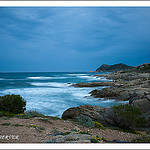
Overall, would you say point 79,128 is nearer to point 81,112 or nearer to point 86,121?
point 86,121

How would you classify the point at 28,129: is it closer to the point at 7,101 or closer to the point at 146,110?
the point at 7,101

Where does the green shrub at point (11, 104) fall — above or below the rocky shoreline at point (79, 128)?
above

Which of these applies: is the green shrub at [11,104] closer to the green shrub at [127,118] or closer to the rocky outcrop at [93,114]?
the rocky outcrop at [93,114]

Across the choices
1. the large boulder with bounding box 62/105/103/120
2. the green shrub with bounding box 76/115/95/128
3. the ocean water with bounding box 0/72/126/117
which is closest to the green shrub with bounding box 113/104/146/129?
the large boulder with bounding box 62/105/103/120

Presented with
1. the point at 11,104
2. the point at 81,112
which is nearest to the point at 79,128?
the point at 81,112

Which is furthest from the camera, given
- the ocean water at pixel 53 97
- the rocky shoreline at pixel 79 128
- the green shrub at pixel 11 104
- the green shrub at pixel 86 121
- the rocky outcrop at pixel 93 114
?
the ocean water at pixel 53 97

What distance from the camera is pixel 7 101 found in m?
8.37

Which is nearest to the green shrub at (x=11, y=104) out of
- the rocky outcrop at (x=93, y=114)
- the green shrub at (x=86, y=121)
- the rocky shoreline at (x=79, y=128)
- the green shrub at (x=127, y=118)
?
the rocky shoreline at (x=79, y=128)

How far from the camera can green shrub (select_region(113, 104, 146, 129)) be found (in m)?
6.57

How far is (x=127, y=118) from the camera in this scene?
21.5 feet

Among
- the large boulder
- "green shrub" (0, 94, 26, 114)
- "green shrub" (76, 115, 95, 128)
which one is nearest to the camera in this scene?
"green shrub" (76, 115, 95, 128)

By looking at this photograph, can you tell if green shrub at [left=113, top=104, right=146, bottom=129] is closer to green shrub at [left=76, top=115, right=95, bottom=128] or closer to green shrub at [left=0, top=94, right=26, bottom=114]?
green shrub at [left=76, top=115, right=95, bottom=128]

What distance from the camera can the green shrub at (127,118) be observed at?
6.57 metres
